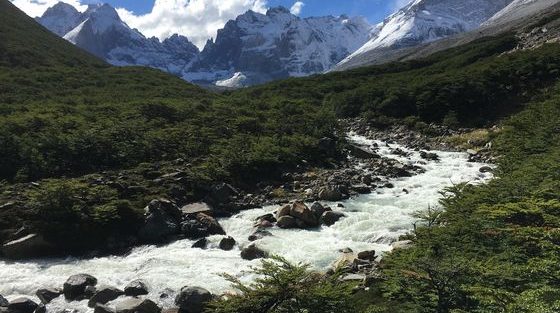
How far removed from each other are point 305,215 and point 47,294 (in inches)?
452

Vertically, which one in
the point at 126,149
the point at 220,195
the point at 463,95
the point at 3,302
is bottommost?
the point at 3,302

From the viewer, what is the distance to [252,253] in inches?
778

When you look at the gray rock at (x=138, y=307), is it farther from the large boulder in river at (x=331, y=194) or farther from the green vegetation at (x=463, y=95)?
the green vegetation at (x=463, y=95)

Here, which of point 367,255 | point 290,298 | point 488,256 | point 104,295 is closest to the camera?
point 290,298

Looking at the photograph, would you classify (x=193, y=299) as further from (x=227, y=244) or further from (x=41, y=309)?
(x=227, y=244)

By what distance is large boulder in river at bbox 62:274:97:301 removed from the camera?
16891 millimetres

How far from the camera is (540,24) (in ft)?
302

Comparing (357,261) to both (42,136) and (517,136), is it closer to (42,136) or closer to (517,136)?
(517,136)

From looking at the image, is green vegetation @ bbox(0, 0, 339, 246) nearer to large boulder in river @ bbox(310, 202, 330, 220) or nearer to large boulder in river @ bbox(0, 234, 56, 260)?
large boulder in river @ bbox(0, 234, 56, 260)

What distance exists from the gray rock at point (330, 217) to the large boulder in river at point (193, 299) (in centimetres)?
913

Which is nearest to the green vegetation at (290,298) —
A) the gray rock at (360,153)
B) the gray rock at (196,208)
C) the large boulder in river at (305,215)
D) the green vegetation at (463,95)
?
the large boulder in river at (305,215)

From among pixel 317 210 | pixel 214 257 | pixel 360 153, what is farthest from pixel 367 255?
pixel 360 153

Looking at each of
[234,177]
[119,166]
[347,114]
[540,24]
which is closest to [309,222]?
[234,177]

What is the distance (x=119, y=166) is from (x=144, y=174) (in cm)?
280
